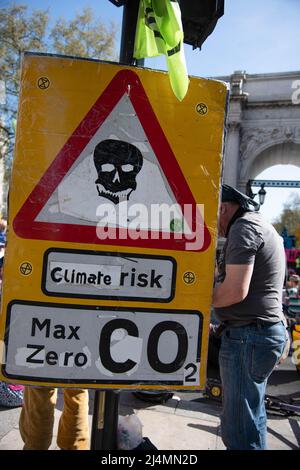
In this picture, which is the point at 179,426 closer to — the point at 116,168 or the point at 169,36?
the point at 116,168

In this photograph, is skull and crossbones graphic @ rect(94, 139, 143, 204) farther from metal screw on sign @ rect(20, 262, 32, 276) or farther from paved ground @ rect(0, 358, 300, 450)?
paved ground @ rect(0, 358, 300, 450)

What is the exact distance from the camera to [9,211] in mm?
1309

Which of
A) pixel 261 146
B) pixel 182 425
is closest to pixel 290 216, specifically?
pixel 261 146

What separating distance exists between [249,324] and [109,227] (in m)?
1.02

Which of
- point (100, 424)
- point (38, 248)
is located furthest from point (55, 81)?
point (100, 424)

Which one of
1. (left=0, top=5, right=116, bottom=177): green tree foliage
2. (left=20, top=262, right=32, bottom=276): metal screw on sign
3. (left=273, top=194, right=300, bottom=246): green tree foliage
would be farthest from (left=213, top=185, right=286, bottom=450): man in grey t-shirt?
(left=273, top=194, right=300, bottom=246): green tree foliage

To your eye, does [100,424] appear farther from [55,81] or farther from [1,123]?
[1,123]

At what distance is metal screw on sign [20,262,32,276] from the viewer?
129 cm

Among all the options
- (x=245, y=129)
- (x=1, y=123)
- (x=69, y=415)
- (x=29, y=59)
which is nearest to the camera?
(x=29, y=59)

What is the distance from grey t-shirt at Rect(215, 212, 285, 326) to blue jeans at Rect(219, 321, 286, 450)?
0.21 ft

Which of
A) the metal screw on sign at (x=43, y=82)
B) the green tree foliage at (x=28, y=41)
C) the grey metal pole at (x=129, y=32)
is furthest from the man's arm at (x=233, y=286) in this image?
the green tree foliage at (x=28, y=41)

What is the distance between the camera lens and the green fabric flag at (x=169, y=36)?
130cm

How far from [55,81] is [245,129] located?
2844 cm

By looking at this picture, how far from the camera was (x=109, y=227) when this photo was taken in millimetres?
1325
